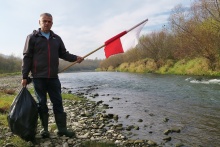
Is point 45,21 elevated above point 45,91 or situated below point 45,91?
above

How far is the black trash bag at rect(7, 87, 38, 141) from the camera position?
5.85m

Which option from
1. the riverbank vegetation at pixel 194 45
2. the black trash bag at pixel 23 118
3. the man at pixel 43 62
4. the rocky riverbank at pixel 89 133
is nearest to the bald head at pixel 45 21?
the man at pixel 43 62

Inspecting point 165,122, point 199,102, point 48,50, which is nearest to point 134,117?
point 165,122

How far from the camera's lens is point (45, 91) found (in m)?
6.48

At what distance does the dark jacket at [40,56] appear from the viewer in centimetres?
607

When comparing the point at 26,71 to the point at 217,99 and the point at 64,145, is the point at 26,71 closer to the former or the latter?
the point at 64,145

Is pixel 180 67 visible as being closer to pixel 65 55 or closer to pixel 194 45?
pixel 194 45

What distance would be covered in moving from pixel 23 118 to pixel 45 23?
7.73 ft

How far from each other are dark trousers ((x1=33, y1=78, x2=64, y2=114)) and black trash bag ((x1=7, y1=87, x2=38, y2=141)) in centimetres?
33

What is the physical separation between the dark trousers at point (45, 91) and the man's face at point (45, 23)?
4.13 ft

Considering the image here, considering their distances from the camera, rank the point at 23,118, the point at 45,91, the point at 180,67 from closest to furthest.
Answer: the point at 23,118
the point at 45,91
the point at 180,67

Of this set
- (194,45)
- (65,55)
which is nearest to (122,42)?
(65,55)

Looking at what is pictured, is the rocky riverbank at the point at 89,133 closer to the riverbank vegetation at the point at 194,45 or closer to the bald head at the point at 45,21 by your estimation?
the bald head at the point at 45,21

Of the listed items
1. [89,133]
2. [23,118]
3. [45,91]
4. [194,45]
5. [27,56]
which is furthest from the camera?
[194,45]
